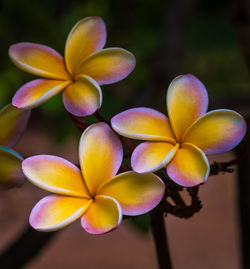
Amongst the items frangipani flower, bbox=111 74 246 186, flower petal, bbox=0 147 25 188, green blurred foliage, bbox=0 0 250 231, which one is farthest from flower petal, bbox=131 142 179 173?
green blurred foliage, bbox=0 0 250 231

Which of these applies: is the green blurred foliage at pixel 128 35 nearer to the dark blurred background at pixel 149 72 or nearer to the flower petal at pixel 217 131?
the dark blurred background at pixel 149 72

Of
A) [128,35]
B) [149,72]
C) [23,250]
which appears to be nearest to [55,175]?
[23,250]

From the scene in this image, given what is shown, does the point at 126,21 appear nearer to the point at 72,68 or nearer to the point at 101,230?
the point at 72,68

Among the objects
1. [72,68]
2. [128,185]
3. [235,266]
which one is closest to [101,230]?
[128,185]

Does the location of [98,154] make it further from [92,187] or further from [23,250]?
[23,250]

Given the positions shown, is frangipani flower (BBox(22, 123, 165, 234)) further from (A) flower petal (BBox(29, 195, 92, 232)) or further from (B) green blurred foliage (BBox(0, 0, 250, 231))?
(B) green blurred foliage (BBox(0, 0, 250, 231))
